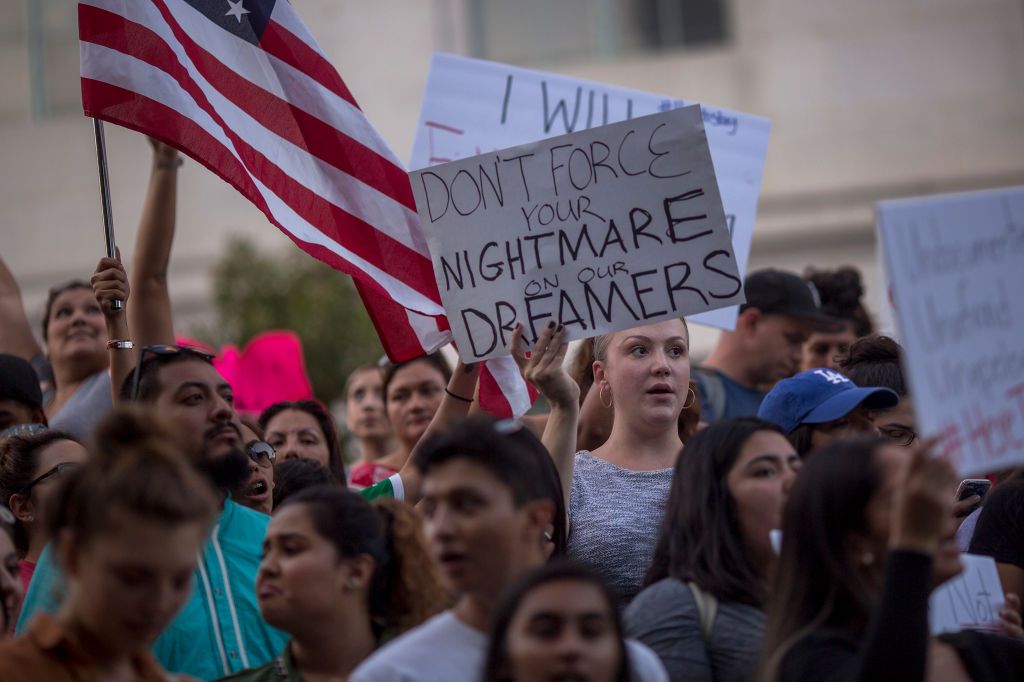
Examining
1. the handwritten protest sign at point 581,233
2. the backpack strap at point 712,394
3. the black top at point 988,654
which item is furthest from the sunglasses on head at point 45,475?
the backpack strap at point 712,394

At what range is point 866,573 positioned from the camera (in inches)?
129

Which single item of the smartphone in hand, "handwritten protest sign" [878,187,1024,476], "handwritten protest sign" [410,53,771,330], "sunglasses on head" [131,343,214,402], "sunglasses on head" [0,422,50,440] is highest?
"handwritten protest sign" [410,53,771,330]

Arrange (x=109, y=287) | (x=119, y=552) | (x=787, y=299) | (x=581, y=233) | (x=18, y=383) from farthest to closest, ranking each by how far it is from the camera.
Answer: (x=787, y=299), (x=18, y=383), (x=109, y=287), (x=581, y=233), (x=119, y=552)

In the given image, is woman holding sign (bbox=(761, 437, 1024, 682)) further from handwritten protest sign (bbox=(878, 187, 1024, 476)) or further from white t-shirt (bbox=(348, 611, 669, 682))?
white t-shirt (bbox=(348, 611, 669, 682))

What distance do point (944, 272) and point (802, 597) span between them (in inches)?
29.8

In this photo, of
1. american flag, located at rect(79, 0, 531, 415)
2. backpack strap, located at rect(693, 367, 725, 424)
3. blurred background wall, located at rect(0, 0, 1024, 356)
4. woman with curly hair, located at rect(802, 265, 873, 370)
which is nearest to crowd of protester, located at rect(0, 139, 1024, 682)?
american flag, located at rect(79, 0, 531, 415)

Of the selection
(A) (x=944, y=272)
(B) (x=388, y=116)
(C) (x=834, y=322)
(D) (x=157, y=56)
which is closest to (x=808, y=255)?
(B) (x=388, y=116)

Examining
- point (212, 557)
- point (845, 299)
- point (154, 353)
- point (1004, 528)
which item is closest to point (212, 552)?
point (212, 557)

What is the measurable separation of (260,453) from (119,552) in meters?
2.01

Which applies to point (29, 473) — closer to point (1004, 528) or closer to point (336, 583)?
point (336, 583)

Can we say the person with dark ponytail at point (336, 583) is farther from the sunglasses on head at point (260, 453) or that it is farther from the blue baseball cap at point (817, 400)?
the blue baseball cap at point (817, 400)

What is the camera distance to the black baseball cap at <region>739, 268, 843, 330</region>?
679 centimetres

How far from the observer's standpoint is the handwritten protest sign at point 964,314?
3102 millimetres

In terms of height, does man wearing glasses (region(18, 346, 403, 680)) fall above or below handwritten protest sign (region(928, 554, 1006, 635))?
above
